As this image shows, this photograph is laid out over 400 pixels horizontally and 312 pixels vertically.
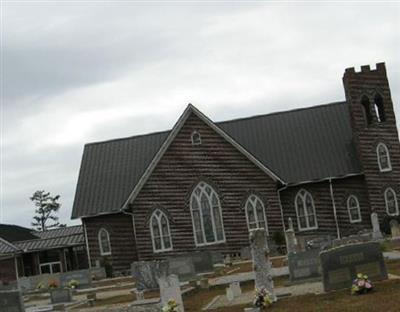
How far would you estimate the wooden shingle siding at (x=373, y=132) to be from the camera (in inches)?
1826

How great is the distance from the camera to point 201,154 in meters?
46.5

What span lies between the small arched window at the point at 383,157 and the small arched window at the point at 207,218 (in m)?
9.94

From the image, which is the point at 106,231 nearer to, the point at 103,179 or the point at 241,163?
the point at 103,179

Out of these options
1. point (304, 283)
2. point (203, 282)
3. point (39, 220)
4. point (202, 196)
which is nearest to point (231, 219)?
point (202, 196)

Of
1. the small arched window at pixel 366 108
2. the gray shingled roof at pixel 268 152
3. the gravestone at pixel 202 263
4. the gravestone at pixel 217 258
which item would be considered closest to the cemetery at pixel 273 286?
the gravestone at pixel 202 263

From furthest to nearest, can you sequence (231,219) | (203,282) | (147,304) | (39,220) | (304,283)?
(39,220)
(231,219)
(203,282)
(304,283)
(147,304)

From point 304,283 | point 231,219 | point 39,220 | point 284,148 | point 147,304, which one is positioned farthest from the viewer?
point 39,220

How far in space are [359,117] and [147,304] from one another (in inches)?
1101

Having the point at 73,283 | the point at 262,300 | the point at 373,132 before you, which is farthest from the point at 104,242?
the point at 262,300

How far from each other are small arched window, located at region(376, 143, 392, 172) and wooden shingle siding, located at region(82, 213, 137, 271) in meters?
15.2

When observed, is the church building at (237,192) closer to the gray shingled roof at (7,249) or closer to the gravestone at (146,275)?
the gray shingled roof at (7,249)

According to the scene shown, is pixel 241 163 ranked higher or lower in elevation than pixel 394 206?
higher

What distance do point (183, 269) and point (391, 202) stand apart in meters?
18.8

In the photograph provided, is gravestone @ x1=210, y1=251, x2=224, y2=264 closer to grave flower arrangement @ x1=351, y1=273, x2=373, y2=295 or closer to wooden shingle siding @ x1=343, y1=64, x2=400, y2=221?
wooden shingle siding @ x1=343, y1=64, x2=400, y2=221
